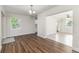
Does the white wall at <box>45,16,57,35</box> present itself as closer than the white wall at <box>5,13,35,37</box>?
No

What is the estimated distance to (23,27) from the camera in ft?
28.6

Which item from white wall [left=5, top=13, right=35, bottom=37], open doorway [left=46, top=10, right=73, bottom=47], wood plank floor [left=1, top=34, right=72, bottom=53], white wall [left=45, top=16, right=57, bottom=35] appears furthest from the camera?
white wall [left=45, top=16, right=57, bottom=35]

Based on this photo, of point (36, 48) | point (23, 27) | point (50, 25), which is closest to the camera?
point (36, 48)

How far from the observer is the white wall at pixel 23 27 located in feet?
24.3

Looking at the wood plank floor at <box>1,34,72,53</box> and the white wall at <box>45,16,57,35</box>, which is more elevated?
the white wall at <box>45,16,57,35</box>

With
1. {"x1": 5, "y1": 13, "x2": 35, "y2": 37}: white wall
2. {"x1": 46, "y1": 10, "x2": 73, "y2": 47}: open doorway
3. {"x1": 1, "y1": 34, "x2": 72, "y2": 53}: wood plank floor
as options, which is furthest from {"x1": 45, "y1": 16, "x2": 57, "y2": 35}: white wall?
{"x1": 1, "y1": 34, "x2": 72, "y2": 53}: wood plank floor

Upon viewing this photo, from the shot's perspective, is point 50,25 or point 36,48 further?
point 50,25

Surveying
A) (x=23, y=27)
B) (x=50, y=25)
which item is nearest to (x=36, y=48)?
(x=23, y=27)

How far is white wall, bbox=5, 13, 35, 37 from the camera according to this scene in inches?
292

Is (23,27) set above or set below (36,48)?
above

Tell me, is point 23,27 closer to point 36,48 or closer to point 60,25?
point 36,48

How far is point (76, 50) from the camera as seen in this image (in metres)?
3.53

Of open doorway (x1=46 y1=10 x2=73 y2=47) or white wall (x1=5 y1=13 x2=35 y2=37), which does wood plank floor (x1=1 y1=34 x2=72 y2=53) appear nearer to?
white wall (x1=5 y1=13 x2=35 y2=37)

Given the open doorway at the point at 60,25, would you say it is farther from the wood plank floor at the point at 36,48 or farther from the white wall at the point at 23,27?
the wood plank floor at the point at 36,48
